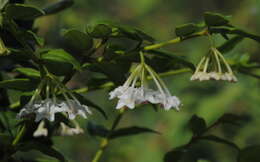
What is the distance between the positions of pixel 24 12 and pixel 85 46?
4.8 inches

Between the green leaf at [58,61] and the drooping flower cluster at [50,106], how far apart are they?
0.09 ft

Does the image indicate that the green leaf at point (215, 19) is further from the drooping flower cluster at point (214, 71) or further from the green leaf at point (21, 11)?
the green leaf at point (21, 11)

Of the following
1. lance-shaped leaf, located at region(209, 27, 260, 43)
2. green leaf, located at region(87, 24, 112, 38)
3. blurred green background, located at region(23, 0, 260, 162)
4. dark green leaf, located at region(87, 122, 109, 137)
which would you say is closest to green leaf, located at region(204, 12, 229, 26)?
lance-shaped leaf, located at region(209, 27, 260, 43)

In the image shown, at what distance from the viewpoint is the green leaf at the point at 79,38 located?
0.79 m

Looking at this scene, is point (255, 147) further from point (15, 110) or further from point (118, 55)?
point (15, 110)

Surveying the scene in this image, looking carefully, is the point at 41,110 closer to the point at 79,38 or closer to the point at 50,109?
the point at 50,109

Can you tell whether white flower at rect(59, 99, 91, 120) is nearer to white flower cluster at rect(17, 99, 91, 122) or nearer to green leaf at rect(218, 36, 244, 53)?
white flower cluster at rect(17, 99, 91, 122)

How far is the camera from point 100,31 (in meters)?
0.78

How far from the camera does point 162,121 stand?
2.63m

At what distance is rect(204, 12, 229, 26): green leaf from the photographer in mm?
775

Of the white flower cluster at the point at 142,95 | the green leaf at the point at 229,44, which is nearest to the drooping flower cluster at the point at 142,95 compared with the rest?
the white flower cluster at the point at 142,95

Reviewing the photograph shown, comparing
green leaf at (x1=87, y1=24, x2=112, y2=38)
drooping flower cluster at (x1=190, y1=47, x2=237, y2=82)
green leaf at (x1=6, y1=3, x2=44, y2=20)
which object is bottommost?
drooping flower cluster at (x1=190, y1=47, x2=237, y2=82)

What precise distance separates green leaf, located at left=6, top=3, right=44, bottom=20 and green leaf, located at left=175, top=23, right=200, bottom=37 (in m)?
0.19

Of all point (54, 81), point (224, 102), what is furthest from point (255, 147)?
point (224, 102)
